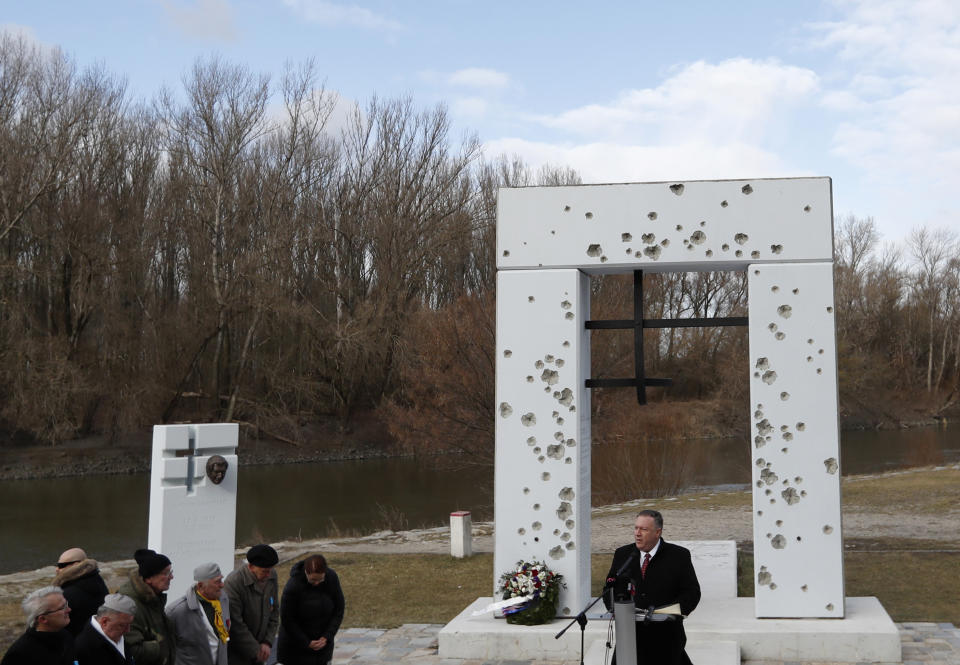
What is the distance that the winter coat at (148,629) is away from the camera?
5.01 metres

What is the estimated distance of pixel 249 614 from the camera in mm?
6023

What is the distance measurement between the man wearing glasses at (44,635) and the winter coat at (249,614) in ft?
5.35

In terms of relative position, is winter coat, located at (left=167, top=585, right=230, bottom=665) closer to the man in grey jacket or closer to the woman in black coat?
the man in grey jacket

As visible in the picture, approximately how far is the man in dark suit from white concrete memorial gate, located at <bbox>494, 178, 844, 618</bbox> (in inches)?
112

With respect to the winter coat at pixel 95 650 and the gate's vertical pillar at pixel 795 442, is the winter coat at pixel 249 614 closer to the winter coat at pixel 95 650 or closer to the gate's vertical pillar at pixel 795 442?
the winter coat at pixel 95 650

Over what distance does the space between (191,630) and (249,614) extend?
26.8 inches

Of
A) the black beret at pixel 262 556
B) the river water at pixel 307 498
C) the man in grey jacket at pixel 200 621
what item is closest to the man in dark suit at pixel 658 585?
the black beret at pixel 262 556

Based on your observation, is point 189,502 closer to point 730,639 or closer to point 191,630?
point 191,630

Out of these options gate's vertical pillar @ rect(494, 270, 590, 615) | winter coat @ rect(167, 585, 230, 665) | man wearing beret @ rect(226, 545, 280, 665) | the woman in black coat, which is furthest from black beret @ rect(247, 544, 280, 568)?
gate's vertical pillar @ rect(494, 270, 590, 615)

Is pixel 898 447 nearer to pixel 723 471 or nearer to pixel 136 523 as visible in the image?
pixel 723 471

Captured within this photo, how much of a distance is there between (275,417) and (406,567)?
81.3 feet

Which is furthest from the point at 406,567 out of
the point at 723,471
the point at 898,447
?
the point at 898,447

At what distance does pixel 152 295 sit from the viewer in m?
36.4

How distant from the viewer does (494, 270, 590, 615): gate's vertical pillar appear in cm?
848
